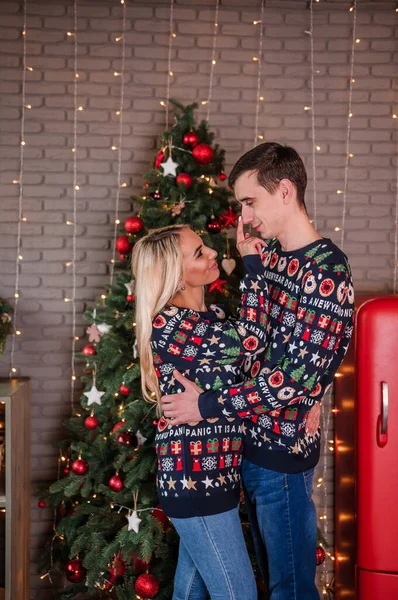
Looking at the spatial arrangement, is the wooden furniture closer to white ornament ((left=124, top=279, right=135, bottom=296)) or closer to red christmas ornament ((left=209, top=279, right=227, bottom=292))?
white ornament ((left=124, top=279, right=135, bottom=296))

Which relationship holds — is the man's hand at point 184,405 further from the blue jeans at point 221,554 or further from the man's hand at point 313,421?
the man's hand at point 313,421

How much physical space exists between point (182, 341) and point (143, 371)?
1.01 ft

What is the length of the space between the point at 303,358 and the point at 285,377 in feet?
0.27

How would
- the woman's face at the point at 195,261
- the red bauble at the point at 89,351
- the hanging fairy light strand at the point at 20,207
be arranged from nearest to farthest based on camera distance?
the woman's face at the point at 195,261 < the red bauble at the point at 89,351 < the hanging fairy light strand at the point at 20,207

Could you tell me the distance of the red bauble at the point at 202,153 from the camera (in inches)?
117

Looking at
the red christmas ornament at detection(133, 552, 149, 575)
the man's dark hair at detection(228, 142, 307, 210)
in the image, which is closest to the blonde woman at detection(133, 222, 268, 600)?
the man's dark hair at detection(228, 142, 307, 210)

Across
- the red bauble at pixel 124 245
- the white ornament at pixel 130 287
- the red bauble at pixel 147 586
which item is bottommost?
the red bauble at pixel 147 586

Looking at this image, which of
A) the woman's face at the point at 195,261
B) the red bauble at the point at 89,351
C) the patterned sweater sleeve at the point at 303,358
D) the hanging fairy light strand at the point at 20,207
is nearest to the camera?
the patterned sweater sleeve at the point at 303,358

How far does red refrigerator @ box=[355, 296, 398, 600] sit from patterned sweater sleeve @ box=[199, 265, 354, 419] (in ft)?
2.51

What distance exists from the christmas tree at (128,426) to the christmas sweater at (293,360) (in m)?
0.83

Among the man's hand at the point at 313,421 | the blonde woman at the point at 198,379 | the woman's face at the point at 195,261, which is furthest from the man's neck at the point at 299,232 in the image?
the man's hand at the point at 313,421

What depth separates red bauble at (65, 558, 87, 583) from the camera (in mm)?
3076

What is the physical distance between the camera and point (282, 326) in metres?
2.08

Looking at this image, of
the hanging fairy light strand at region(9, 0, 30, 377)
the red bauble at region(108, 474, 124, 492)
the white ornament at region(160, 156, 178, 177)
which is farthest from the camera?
the hanging fairy light strand at region(9, 0, 30, 377)
